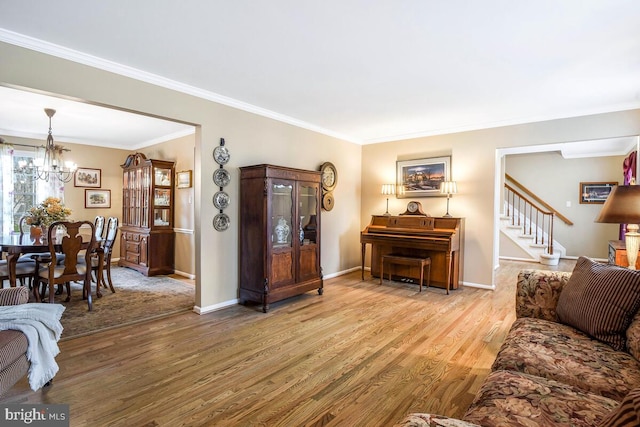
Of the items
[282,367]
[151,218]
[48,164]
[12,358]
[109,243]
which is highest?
[48,164]

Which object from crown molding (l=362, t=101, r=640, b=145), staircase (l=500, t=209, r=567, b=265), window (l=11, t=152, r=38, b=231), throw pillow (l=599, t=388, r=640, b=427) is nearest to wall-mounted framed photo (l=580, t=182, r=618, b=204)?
staircase (l=500, t=209, r=567, b=265)

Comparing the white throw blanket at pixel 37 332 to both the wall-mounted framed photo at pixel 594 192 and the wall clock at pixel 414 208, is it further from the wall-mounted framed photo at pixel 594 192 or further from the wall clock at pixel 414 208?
the wall-mounted framed photo at pixel 594 192

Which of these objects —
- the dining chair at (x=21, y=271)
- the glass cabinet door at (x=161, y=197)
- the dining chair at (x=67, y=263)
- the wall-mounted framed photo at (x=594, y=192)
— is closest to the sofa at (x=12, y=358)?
the dining chair at (x=67, y=263)

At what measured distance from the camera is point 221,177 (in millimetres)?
3877

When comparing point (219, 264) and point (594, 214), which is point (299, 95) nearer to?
point (219, 264)

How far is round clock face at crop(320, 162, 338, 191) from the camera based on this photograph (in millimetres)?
5346

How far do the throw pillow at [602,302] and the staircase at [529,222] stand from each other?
589 centimetres

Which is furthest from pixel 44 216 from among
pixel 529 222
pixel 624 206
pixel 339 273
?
pixel 529 222

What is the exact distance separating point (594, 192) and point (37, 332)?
9715 mm

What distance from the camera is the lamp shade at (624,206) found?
237 cm

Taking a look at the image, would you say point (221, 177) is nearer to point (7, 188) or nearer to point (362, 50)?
point (362, 50)

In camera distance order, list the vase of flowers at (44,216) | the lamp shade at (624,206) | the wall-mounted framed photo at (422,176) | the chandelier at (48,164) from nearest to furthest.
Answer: the lamp shade at (624,206) → the vase of flowers at (44,216) → the chandelier at (48,164) → the wall-mounted framed photo at (422,176)

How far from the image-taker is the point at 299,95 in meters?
3.81

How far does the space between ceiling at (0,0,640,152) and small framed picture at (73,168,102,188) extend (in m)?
2.28
